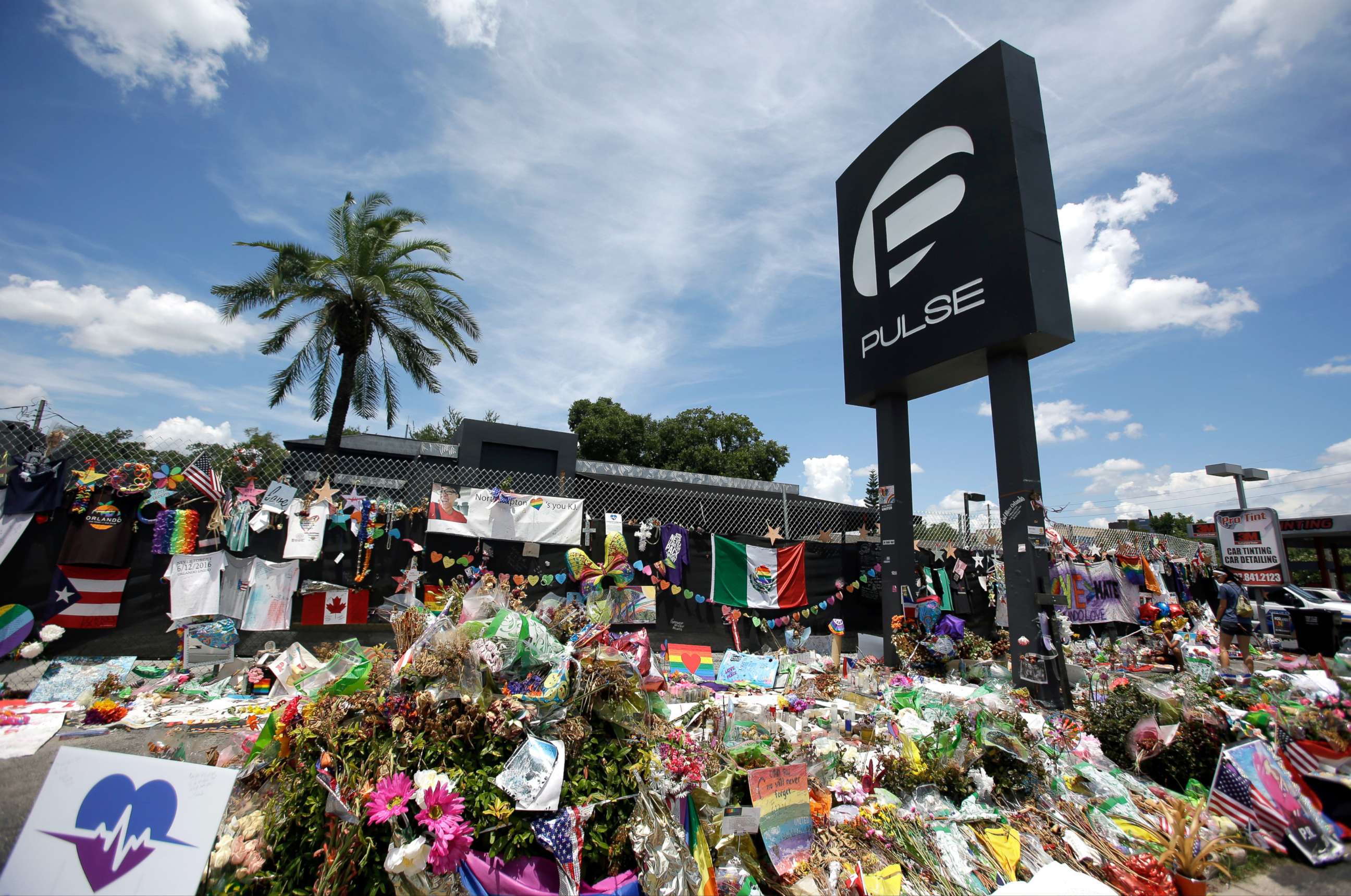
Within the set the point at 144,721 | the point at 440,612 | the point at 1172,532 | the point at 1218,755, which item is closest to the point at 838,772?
the point at 1218,755

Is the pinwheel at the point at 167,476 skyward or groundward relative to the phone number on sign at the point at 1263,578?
skyward

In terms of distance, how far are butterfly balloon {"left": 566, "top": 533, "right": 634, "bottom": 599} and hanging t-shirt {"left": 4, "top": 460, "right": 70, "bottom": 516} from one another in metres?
4.79

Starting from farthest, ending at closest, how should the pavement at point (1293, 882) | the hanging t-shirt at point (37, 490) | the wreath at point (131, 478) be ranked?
the wreath at point (131, 478) < the hanging t-shirt at point (37, 490) < the pavement at point (1293, 882)

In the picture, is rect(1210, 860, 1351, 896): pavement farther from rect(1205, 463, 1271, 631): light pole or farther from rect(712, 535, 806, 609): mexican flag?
rect(1205, 463, 1271, 631): light pole

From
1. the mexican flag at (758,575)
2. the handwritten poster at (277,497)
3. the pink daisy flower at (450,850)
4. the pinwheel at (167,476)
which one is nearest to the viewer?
the pink daisy flower at (450,850)

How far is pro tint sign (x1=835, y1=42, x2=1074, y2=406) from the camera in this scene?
6.70m

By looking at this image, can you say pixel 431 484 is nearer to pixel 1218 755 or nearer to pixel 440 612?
pixel 440 612

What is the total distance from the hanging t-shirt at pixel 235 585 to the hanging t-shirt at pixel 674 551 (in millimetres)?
4514

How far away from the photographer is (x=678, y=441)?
35.8 meters

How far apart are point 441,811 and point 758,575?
612 centimetres

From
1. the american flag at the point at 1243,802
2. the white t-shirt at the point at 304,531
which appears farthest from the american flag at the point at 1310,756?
the white t-shirt at the point at 304,531

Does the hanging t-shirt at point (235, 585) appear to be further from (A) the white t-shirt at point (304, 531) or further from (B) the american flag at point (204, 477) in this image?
(B) the american flag at point (204, 477)

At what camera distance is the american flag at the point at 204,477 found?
619 cm

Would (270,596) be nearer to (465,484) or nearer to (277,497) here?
(277,497)
